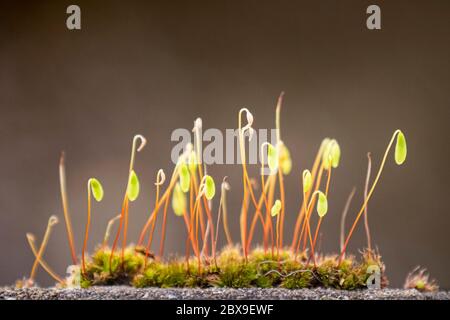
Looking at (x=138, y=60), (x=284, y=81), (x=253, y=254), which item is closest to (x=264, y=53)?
(x=284, y=81)

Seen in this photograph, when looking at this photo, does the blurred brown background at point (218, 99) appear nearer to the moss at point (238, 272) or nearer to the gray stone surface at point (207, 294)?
the moss at point (238, 272)

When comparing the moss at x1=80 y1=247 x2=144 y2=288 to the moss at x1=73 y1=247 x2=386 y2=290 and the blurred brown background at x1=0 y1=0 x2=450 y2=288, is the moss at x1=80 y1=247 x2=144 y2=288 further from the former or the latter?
the blurred brown background at x1=0 y1=0 x2=450 y2=288

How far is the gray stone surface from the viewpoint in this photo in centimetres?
151

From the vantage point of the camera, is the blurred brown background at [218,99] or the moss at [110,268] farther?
the blurred brown background at [218,99]

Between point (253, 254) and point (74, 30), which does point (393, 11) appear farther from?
point (74, 30)

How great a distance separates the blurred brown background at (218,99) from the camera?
7.20ft

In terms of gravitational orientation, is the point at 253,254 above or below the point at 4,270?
above

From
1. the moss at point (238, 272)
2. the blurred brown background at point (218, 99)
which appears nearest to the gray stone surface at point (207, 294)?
the moss at point (238, 272)

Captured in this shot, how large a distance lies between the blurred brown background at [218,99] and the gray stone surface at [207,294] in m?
0.70

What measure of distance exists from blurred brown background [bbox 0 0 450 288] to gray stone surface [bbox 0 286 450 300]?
2.30ft

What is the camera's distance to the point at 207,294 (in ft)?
5.01

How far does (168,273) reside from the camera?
1.65m

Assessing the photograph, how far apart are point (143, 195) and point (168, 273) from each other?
0.74 metres

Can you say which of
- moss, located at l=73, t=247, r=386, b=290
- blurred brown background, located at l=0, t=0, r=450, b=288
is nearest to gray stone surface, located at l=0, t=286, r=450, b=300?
moss, located at l=73, t=247, r=386, b=290
